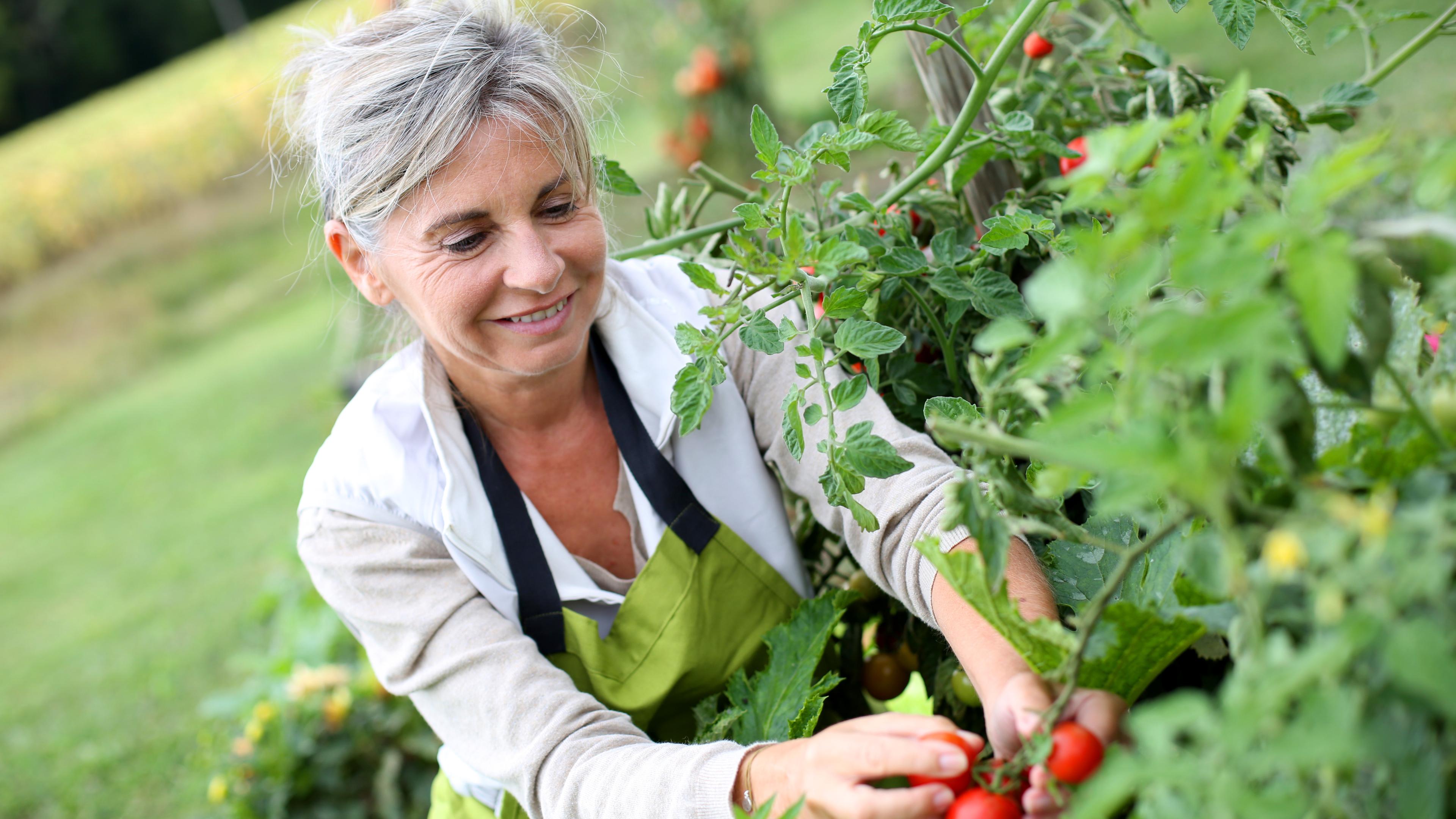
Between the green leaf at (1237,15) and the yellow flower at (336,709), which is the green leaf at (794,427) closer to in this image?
the green leaf at (1237,15)

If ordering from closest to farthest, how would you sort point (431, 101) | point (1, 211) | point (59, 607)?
point (431, 101)
point (59, 607)
point (1, 211)

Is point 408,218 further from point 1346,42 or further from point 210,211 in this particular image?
point 210,211

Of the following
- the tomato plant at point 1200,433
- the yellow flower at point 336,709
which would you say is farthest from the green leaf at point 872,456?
the yellow flower at point 336,709

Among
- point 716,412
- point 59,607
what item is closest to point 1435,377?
point 716,412

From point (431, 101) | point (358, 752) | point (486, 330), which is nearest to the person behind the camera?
point (431, 101)

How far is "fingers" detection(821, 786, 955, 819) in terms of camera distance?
69 centimetres

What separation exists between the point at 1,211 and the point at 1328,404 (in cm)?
1293

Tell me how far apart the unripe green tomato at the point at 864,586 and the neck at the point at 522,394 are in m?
0.43

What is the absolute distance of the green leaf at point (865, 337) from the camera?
2.88 feet

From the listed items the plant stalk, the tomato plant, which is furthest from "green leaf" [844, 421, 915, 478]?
the plant stalk

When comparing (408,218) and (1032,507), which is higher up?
(408,218)

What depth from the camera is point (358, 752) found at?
232 cm

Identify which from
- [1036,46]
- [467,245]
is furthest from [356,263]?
[1036,46]

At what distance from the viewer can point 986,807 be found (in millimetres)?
642
